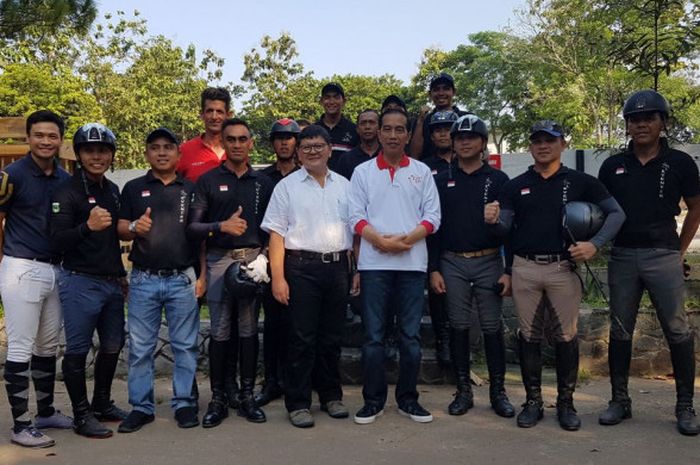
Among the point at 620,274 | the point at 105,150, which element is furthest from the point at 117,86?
the point at 620,274

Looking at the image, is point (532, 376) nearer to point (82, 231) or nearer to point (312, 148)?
point (312, 148)

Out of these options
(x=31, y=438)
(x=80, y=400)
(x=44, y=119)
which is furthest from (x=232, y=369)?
(x=44, y=119)

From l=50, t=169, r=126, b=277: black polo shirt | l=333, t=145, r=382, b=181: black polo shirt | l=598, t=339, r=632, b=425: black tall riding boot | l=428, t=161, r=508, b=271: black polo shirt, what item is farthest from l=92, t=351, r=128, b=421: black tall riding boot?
l=598, t=339, r=632, b=425: black tall riding boot

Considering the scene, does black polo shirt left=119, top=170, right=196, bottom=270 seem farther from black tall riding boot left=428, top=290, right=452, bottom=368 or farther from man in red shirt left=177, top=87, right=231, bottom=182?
black tall riding boot left=428, top=290, right=452, bottom=368

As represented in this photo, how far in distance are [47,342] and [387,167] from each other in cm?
283

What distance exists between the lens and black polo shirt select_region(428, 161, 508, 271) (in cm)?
518

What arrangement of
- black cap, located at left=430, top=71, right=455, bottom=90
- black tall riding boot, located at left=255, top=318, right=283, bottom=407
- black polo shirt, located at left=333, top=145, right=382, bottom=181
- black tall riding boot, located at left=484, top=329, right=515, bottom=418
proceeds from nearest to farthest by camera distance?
black tall riding boot, located at left=484, top=329, right=515, bottom=418 → black tall riding boot, located at left=255, top=318, right=283, bottom=407 → black polo shirt, located at left=333, top=145, right=382, bottom=181 → black cap, located at left=430, top=71, right=455, bottom=90

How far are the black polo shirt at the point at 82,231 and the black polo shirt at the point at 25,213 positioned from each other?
100 millimetres

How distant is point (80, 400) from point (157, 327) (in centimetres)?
74

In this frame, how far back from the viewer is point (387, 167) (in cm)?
519

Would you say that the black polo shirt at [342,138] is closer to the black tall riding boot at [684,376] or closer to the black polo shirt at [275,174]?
the black polo shirt at [275,174]

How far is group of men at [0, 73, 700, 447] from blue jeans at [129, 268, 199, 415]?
0.04ft

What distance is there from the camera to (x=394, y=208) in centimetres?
509

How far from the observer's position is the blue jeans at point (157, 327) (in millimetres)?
4965
